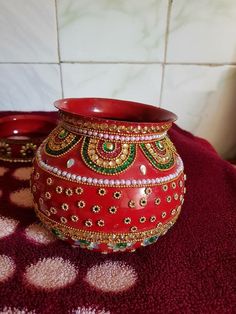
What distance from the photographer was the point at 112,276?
0.89 feet

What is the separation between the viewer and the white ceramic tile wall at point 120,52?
1.79 feet

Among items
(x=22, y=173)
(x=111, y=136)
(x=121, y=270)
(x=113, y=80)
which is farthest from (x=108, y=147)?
(x=113, y=80)

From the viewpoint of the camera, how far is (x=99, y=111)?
1.09 feet

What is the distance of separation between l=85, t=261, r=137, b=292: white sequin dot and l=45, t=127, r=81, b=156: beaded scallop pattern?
11 centimetres

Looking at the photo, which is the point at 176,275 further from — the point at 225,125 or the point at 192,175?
the point at 225,125

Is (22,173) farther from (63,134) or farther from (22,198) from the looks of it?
(63,134)

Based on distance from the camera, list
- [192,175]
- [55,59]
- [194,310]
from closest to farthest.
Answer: [194,310]
[192,175]
[55,59]

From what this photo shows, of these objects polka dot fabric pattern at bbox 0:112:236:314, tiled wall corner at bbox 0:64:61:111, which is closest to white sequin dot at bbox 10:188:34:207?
polka dot fabric pattern at bbox 0:112:236:314

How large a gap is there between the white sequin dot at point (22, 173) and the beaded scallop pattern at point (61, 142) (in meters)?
0.16

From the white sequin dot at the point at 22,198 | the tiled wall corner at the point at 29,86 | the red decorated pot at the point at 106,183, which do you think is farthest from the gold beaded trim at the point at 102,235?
the tiled wall corner at the point at 29,86

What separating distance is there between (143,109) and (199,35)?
33 centimetres

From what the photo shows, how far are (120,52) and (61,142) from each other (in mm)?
358

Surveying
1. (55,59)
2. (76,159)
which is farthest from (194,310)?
(55,59)

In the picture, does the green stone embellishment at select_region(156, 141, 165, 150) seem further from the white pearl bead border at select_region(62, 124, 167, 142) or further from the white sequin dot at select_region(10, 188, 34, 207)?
the white sequin dot at select_region(10, 188, 34, 207)
